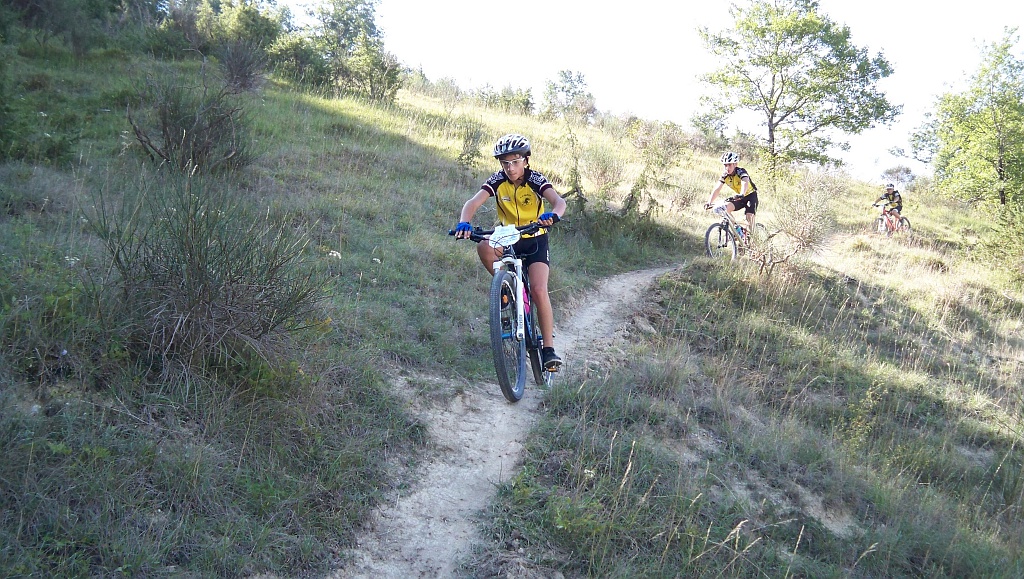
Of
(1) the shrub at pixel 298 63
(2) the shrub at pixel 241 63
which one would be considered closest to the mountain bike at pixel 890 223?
(1) the shrub at pixel 298 63

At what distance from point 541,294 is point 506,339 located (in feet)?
2.00

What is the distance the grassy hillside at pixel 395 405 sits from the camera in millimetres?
3127

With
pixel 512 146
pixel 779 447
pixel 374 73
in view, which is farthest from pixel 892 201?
pixel 512 146

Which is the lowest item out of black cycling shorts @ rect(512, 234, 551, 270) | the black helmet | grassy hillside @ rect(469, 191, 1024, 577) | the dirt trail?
the dirt trail

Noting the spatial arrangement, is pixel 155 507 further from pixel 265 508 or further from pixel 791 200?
pixel 791 200

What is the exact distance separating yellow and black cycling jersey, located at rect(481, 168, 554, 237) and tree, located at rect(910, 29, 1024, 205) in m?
24.2

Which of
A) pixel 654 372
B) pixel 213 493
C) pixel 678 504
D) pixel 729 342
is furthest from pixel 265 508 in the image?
pixel 729 342

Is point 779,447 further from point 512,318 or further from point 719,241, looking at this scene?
point 719,241

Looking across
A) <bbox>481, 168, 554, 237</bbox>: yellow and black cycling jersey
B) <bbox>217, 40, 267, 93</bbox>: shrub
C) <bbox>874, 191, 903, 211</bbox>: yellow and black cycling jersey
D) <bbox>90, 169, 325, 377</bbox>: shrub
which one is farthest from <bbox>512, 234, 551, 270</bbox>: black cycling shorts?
<bbox>874, 191, 903, 211</bbox>: yellow and black cycling jersey

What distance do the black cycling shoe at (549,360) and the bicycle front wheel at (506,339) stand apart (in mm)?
205

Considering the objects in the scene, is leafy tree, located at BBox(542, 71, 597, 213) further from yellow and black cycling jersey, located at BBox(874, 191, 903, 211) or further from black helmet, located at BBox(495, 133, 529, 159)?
yellow and black cycling jersey, located at BBox(874, 191, 903, 211)

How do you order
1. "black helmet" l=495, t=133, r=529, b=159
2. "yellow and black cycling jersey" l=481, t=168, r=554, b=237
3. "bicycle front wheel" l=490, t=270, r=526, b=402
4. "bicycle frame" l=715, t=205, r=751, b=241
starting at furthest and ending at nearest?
"bicycle frame" l=715, t=205, r=751, b=241 < "yellow and black cycling jersey" l=481, t=168, r=554, b=237 < "black helmet" l=495, t=133, r=529, b=159 < "bicycle front wheel" l=490, t=270, r=526, b=402

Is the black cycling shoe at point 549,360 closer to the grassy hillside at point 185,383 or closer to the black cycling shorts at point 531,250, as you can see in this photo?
the grassy hillside at point 185,383

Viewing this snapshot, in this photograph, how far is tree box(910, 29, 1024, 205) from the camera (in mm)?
23031
